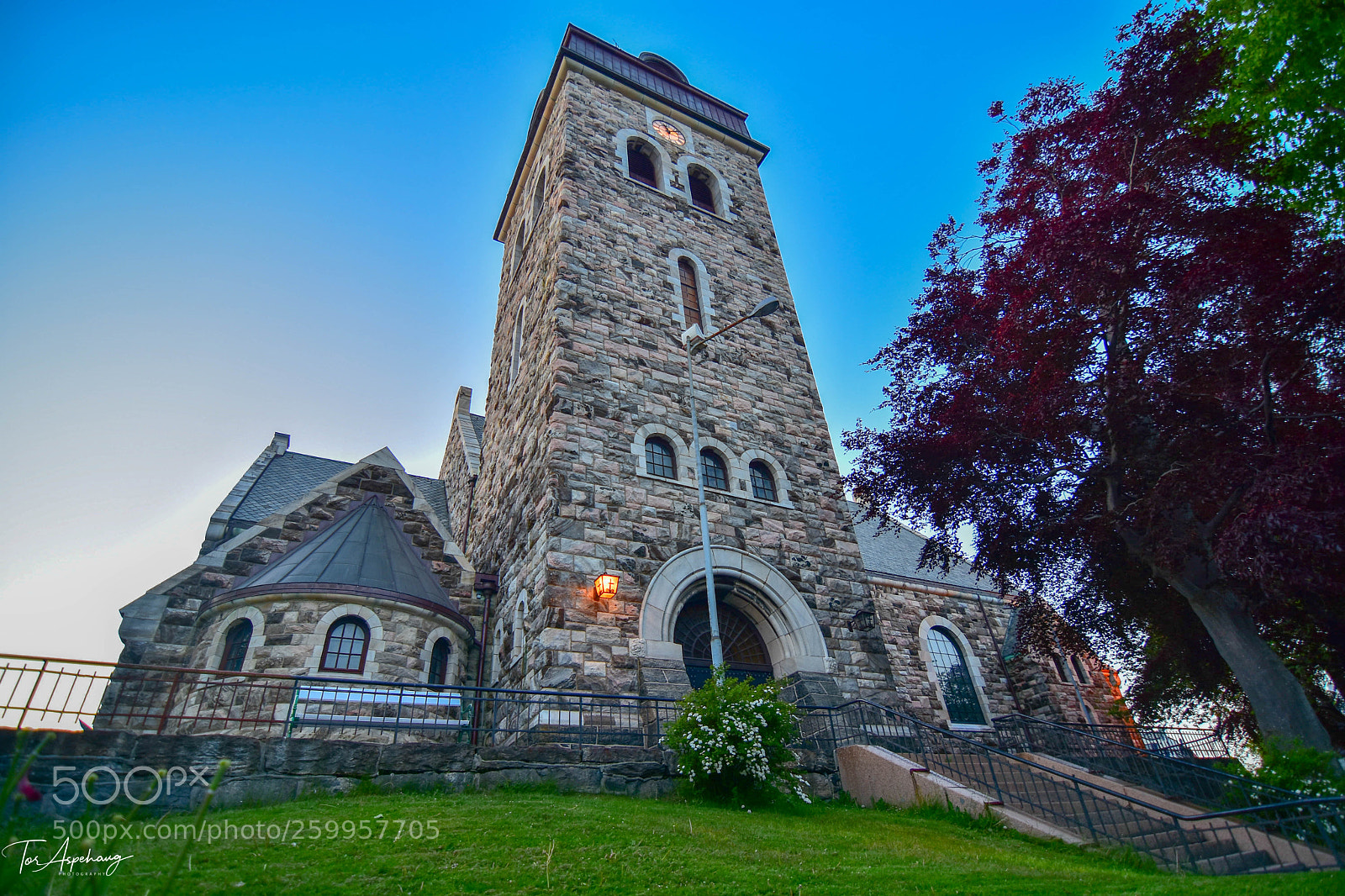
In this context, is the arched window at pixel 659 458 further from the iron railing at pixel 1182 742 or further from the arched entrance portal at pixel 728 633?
the iron railing at pixel 1182 742

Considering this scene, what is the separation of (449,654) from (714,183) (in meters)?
15.1

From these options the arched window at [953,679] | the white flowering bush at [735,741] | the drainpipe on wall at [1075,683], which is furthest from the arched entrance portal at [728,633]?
the drainpipe on wall at [1075,683]

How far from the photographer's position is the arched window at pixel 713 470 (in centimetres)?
1410

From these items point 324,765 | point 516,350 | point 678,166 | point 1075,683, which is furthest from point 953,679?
point 678,166

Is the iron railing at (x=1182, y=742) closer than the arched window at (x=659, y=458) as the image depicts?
No

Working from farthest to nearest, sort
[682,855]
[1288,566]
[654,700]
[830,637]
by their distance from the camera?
1. [830,637]
2. [654,700]
3. [1288,566]
4. [682,855]

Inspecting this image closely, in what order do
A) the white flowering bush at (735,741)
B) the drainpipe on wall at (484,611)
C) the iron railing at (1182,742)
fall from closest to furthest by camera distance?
the white flowering bush at (735,741), the drainpipe on wall at (484,611), the iron railing at (1182,742)

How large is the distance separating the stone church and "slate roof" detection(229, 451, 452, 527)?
0.12m

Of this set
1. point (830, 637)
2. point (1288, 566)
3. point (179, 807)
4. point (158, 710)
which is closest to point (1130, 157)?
point (1288, 566)

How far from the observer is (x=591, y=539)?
462 inches

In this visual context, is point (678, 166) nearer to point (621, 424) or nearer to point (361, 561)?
point (621, 424)

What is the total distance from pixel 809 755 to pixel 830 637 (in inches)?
107

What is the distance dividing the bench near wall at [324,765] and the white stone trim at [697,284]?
31.7ft

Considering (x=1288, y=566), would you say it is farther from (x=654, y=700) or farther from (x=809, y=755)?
(x=654, y=700)
